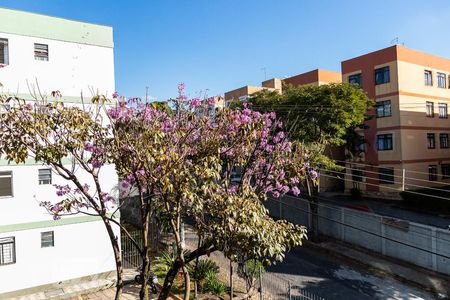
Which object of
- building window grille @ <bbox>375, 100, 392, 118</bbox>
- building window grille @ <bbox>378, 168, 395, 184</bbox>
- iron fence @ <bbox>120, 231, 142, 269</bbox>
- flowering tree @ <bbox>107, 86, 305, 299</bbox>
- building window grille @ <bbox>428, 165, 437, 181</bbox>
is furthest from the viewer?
building window grille @ <bbox>428, 165, 437, 181</bbox>

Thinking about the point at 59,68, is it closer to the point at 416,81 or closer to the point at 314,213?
the point at 314,213

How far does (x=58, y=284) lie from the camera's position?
13289 millimetres

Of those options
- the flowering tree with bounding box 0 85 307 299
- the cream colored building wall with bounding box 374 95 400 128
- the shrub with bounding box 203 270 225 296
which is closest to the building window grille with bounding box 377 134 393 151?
the cream colored building wall with bounding box 374 95 400 128

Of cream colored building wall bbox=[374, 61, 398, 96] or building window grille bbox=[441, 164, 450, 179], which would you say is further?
building window grille bbox=[441, 164, 450, 179]

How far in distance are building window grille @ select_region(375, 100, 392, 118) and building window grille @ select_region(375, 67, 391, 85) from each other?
1.66 metres

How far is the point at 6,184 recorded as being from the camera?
41.0 ft

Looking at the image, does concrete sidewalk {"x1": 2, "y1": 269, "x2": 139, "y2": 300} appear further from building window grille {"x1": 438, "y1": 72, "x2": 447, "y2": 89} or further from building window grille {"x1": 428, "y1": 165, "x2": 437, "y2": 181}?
building window grille {"x1": 438, "y1": 72, "x2": 447, "y2": 89}

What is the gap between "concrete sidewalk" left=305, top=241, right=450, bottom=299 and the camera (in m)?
14.9

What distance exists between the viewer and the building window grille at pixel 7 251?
40.6 ft

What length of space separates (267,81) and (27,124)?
127 ft

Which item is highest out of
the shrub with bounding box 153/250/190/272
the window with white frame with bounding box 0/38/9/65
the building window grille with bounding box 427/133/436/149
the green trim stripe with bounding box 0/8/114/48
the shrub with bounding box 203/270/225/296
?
the green trim stripe with bounding box 0/8/114/48

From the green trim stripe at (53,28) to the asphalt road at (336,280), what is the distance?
41.9ft

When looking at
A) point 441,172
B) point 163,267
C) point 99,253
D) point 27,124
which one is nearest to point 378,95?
point 441,172

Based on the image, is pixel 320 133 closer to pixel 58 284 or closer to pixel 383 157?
pixel 383 157
